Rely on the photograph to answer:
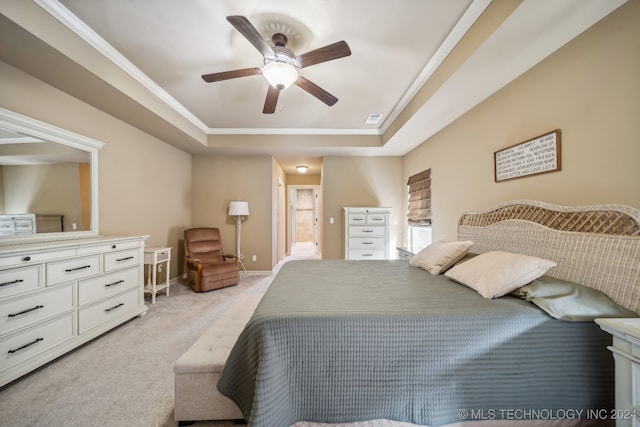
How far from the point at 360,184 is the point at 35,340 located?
4.51 meters

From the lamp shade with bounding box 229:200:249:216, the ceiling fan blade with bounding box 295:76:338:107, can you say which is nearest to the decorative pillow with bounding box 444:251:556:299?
the ceiling fan blade with bounding box 295:76:338:107

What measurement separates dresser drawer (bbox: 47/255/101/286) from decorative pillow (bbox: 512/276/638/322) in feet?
10.8

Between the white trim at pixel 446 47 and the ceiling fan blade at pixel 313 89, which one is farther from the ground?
the white trim at pixel 446 47

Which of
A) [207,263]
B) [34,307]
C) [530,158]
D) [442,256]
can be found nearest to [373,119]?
[530,158]

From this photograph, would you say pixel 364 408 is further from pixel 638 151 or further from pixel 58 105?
pixel 58 105

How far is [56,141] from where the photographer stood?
7.43ft

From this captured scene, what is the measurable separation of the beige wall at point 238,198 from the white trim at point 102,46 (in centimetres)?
168

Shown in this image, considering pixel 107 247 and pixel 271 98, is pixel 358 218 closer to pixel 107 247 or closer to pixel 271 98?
pixel 271 98

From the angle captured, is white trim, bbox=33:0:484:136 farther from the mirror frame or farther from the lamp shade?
the lamp shade

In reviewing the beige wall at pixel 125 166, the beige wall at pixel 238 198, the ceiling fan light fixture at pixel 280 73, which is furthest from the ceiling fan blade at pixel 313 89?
the beige wall at pixel 238 198

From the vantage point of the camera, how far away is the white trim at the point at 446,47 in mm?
1654

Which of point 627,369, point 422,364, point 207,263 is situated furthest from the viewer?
point 207,263

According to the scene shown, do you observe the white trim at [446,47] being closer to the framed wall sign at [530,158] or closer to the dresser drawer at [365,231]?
the framed wall sign at [530,158]

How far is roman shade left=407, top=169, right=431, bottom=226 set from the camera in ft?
12.2
